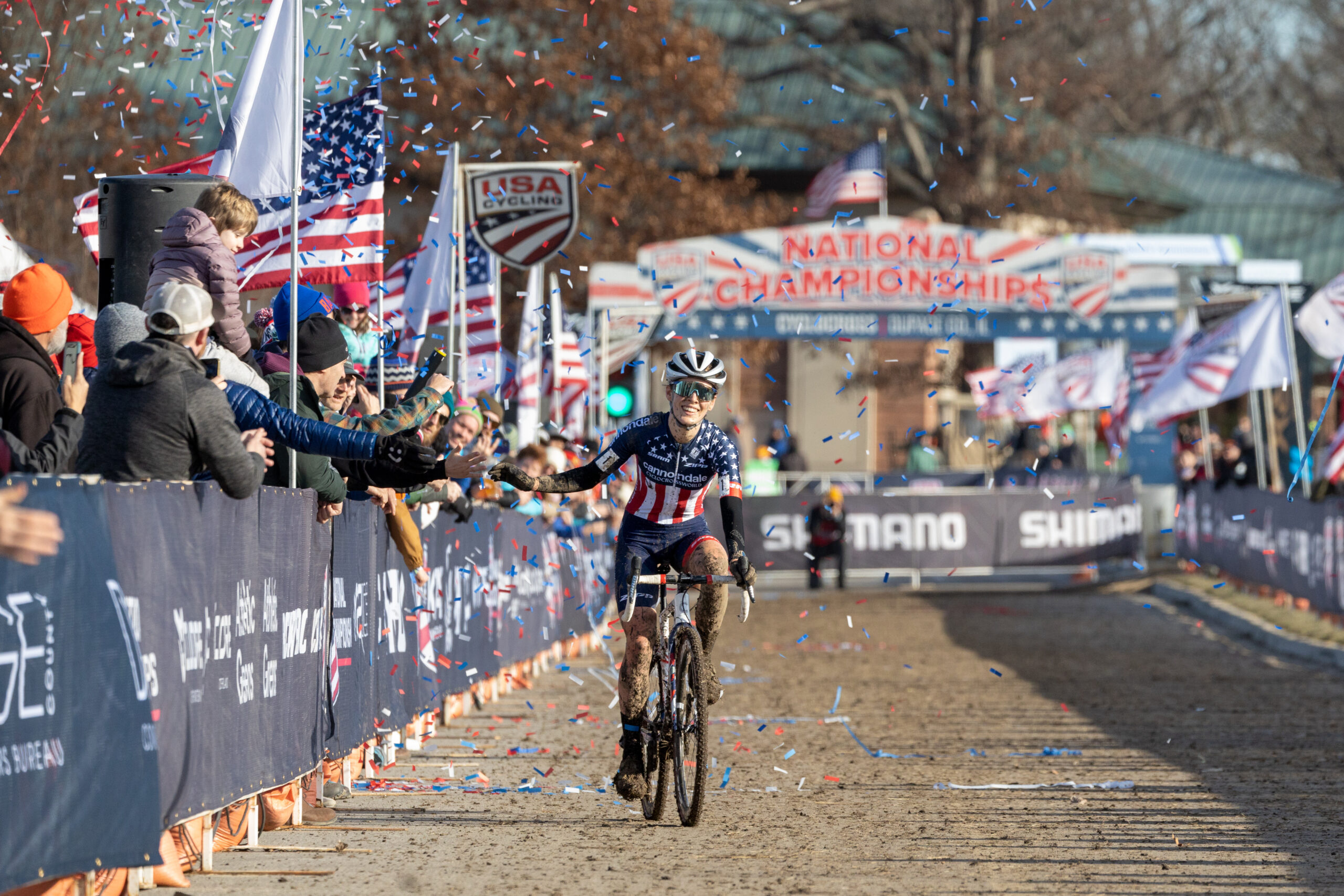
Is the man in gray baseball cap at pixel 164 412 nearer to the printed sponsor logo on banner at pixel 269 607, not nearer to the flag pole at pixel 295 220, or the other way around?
the printed sponsor logo on banner at pixel 269 607

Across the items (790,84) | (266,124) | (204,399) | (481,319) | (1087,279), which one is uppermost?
(790,84)

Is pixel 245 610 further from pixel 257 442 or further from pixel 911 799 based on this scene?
pixel 911 799

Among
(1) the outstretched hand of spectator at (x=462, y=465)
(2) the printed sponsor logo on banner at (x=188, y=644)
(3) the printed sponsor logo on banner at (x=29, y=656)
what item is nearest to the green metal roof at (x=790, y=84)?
(1) the outstretched hand of spectator at (x=462, y=465)

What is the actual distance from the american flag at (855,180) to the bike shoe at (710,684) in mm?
24599

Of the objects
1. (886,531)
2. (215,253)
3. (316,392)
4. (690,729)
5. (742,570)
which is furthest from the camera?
(886,531)

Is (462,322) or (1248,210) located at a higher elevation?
(1248,210)

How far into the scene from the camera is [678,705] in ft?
27.9

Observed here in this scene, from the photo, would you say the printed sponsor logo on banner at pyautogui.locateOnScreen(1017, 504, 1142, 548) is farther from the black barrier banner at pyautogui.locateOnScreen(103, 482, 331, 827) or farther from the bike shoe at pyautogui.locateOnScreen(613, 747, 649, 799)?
the black barrier banner at pyautogui.locateOnScreen(103, 482, 331, 827)

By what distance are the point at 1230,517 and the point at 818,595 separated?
6.39 metres

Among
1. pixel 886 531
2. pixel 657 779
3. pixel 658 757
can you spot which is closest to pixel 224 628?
pixel 658 757

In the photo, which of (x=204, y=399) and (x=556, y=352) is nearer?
(x=204, y=399)

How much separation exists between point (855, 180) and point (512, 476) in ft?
83.3

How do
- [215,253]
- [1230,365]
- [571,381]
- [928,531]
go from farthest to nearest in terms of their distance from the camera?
[928,531] → [571,381] → [1230,365] → [215,253]

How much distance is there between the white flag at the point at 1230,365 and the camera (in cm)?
2241
